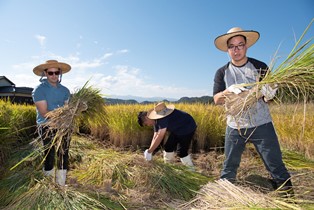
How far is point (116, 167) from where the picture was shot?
334 cm

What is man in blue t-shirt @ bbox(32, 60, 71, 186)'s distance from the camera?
276cm

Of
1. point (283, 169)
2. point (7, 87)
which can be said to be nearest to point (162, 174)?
point (283, 169)

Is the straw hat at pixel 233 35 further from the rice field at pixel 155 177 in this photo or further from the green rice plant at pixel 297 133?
the green rice plant at pixel 297 133

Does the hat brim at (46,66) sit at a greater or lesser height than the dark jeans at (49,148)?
greater

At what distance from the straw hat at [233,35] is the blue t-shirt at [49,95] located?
1692mm

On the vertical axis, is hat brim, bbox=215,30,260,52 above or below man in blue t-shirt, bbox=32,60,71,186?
above

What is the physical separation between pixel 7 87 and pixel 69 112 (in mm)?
23940

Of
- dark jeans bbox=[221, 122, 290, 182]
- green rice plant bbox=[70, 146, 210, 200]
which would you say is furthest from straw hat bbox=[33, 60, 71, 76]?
dark jeans bbox=[221, 122, 290, 182]

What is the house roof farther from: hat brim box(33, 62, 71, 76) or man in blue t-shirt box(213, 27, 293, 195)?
man in blue t-shirt box(213, 27, 293, 195)

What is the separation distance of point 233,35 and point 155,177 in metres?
1.70

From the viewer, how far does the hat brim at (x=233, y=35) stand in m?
2.46

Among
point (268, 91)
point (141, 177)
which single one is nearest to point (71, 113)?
point (141, 177)

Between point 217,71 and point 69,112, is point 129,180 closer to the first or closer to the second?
point 69,112

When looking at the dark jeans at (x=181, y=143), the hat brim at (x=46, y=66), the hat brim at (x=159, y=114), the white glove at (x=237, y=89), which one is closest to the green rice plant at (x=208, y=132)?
the dark jeans at (x=181, y=143)
